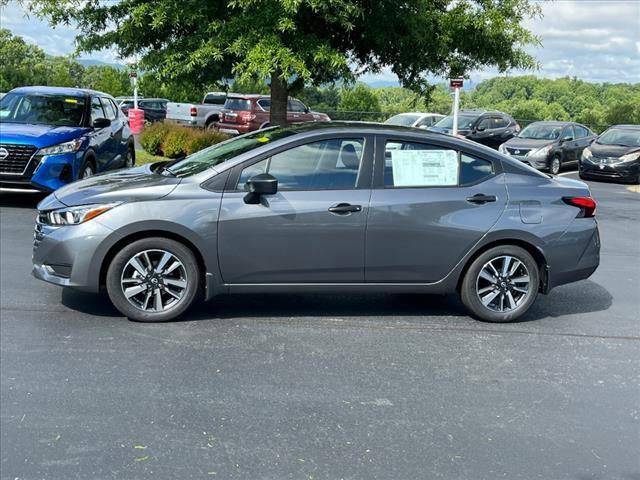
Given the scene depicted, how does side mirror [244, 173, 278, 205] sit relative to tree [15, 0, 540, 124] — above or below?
below

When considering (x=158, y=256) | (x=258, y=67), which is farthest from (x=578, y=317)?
(x=258, y=67)

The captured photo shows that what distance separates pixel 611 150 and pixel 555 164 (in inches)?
73.5

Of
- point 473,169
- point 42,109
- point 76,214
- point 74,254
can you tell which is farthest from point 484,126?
point 74,254

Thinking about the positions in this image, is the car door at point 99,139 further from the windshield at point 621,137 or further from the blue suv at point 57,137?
the windshield at point 621,137

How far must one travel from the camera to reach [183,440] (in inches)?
148

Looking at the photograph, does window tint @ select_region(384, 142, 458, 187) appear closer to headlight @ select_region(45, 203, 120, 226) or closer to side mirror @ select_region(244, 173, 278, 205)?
side mirror @ select_region(244, 173, 278, 205)

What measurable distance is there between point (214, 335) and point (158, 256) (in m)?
0.75

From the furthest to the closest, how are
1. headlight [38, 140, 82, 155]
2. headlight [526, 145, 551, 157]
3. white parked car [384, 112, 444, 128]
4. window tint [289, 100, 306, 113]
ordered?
1. window tint [289, 100, 306, 113]
2. white parked car [384, 112, 444, 128]
3. headlight [526, 145, 551, 157]
4. headlight [38, 140, 82, 155]

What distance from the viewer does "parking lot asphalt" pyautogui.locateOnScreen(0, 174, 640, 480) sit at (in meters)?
3.63

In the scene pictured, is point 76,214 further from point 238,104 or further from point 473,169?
point 238,104

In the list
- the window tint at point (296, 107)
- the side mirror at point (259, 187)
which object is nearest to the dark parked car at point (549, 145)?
the window tint at point (296, 107)

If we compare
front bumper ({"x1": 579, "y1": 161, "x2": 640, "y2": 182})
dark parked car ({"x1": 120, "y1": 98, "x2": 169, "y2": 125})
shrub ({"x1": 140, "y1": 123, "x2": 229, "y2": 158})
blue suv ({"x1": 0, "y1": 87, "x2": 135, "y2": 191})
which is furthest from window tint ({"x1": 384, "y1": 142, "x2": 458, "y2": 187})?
dark parked car ({"x1": 120, "y1": 98, "x2": 169, "y2": 125})

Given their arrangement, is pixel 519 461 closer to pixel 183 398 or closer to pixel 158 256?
pixel 183 398

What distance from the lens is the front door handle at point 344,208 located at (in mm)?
5625
